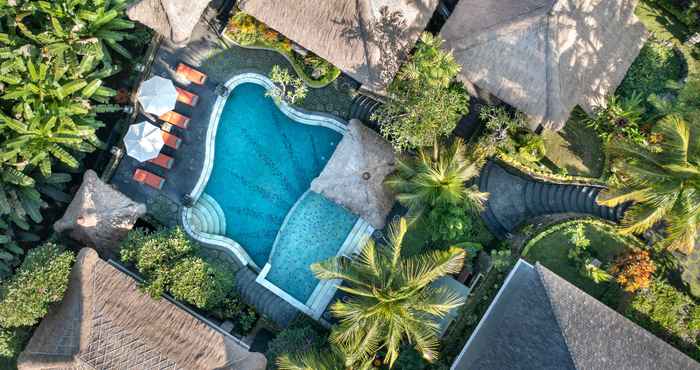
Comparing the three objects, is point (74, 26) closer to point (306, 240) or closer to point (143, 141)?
point (143, 141)

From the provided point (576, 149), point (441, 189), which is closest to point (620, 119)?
point (576, 149)

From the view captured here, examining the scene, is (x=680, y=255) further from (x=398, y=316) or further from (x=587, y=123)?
(x=398, y=316)

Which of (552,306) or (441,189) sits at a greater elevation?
(441,189)

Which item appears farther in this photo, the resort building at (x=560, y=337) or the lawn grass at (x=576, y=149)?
the lawn grass at (x=576, y=149)

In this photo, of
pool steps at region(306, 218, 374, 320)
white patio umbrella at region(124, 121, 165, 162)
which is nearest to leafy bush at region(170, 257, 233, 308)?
pool steps at region(306, 218, 374, 320)

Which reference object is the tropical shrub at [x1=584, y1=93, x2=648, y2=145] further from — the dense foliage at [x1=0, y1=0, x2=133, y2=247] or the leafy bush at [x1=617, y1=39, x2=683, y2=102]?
the dense foliage at [x1=0, y1=0, x2=133, y2=247]

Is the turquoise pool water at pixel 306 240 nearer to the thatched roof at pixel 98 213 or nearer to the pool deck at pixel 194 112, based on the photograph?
the pool deck at pixel 194 112

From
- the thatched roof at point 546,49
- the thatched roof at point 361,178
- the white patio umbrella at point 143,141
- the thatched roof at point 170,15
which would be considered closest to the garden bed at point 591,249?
the thatched roof at point 546,49
